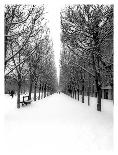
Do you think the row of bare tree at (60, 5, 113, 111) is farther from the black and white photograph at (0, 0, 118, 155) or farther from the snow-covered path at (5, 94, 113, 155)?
the snow-covered path at (5, 94, 113, 155)

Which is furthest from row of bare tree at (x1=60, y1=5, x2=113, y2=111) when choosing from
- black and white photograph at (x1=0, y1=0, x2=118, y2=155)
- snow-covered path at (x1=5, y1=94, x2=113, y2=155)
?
snow-covered path at (x1=5, y1=94, x2=113, y2=155)

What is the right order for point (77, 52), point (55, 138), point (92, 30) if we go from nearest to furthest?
point (55, 138) < point (92, 30) < point (77, 52)

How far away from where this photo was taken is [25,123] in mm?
7043

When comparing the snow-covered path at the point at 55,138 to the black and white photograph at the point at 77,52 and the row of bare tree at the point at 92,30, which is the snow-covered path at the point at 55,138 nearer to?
the black and white photograph at the point at 77,52

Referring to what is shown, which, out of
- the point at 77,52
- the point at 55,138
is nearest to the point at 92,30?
the point at 77,52

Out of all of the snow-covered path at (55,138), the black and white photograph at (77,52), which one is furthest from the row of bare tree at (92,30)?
the snow-covered path at (55,138)

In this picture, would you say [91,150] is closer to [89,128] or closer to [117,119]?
[117,119]

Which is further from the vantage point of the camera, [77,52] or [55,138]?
[77,52]

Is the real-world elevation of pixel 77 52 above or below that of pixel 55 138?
above

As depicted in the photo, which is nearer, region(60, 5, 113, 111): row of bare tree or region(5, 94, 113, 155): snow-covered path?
region(5, 94, 113, 155): snow-covered path

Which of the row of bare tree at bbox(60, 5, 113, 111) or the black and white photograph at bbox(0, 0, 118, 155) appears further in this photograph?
the row of bare tree at bbox(60, 5, 113, 111)

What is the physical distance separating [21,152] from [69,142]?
49.1 inches

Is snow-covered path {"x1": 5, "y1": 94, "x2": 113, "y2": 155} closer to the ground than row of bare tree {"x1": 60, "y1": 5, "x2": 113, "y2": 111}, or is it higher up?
closer to the ground

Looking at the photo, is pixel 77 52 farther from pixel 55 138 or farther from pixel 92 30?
pixel 55 138
